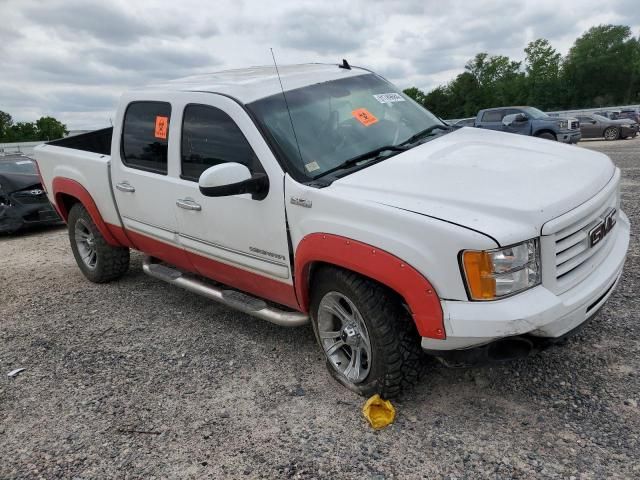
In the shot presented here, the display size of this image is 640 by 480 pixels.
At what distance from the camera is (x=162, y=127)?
13.8 ft

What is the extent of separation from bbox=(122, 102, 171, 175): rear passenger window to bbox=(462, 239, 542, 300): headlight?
103 inches

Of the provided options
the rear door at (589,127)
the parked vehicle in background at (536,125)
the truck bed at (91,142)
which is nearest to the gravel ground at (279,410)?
the truck bed at (91,142)

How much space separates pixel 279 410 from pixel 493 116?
17.4 meters

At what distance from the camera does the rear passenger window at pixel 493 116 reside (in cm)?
1836

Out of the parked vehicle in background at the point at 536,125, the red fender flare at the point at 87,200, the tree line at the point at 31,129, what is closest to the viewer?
the red fender flare at the point at 87,200

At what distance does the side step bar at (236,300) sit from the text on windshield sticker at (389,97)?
1.70 m

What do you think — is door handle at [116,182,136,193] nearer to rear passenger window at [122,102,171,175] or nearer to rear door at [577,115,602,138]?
rear passenger window at [122,102,171,175]

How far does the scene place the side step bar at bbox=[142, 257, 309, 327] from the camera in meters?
3.44

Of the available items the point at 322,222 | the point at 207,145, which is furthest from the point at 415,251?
the point at 207,145

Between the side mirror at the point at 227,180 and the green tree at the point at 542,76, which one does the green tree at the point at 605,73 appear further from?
the side mirror at the point at 227,180

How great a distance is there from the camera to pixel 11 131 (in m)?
61.1

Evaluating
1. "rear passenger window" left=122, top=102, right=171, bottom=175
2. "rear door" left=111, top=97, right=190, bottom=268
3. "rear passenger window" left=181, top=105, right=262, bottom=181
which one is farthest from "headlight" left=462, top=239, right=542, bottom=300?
"rear passenger window" left=122, top=102, right=171, bottom=175

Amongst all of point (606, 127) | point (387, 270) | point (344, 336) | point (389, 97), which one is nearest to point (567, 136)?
point (606, 127)

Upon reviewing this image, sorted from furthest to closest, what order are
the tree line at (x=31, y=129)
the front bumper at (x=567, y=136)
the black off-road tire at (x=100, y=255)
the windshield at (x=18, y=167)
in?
the tree line at (x=31, y=129)
the front bumper at (x=567, y=136)
the windshield at (x=18, y=167)
the black off-road tire at (x=100, y=255)
